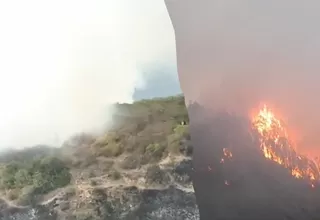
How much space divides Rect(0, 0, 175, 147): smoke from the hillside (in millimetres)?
60

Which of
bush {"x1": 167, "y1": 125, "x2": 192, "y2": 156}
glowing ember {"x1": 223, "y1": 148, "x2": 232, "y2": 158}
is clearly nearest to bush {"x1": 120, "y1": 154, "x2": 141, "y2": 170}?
bush {"x1": 167, "y1": 125, "x2": 192, "y2": 156}

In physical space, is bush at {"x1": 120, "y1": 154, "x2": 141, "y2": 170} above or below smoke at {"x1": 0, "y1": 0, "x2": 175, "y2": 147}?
below

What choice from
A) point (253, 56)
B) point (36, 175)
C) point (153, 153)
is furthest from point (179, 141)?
point (36, 175)

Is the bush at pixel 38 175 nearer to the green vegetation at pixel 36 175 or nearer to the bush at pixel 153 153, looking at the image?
the green vegetation at pixel 36 175

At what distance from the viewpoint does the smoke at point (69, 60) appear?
1.71m

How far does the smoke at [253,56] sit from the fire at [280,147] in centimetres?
3

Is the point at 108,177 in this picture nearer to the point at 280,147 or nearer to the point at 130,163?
the point at 130,163

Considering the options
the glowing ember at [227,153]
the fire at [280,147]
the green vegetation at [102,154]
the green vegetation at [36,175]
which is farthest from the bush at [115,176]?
the fire at [280,147]

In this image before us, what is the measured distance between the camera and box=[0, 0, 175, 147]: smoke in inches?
67.2

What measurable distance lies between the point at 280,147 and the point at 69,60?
0.75 metres

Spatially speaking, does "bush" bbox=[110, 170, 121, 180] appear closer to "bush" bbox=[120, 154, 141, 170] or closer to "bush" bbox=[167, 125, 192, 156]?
"bush" bbox=[120, 154, 141, 170]

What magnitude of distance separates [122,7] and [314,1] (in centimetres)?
63

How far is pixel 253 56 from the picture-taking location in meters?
1.71

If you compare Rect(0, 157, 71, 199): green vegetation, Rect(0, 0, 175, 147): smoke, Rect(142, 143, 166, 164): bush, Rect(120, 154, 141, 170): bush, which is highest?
Rect(0, 0, 175, 147): smoke
